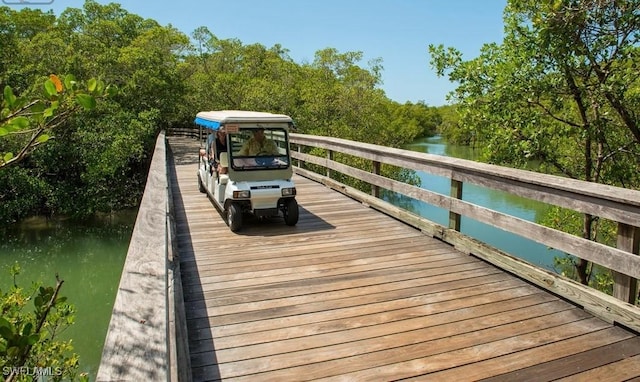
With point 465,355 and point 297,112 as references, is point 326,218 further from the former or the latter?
point 297,112

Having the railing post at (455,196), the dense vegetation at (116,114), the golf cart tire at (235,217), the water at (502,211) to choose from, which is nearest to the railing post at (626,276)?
the railing post at (455,196)

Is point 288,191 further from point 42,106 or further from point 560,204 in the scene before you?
point 42,106

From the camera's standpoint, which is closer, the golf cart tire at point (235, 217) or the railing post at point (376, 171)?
the golf cart tire at point (235, 217)

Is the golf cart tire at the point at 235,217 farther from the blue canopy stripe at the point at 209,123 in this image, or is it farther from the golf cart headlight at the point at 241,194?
the blue canopy stripe at the point at 209,123

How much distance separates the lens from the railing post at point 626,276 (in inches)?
115

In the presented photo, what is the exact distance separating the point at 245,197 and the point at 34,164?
16.7 m

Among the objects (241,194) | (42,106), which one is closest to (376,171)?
(241,194)

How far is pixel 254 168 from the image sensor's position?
5.47 meters

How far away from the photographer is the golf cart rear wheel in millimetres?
5547

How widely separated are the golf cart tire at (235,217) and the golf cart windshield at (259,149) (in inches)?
18.2

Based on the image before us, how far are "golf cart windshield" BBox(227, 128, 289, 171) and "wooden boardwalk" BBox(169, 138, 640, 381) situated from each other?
0.99 meters

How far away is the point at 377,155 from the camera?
6.31 meters

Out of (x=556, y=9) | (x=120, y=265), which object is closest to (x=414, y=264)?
(x=556, y=9)

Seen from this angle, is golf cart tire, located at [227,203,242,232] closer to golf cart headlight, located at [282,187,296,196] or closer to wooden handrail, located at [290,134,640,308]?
golf cart headlight, located at [282,187,296,196]
